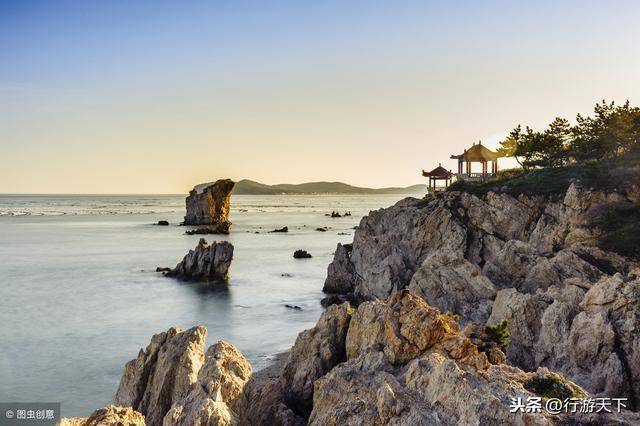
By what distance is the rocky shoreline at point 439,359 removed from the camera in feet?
44.2

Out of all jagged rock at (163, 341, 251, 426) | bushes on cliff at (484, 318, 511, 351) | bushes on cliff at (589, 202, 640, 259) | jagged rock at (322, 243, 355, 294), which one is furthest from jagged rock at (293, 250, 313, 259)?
jagged rock at (163, 341, 251, 426)

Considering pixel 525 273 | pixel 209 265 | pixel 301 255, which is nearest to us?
pixel 525 273

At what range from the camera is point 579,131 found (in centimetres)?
6266

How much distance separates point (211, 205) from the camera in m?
139

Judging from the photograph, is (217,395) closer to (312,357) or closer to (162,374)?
(162,374)

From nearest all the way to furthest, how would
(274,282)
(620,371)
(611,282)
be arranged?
(620,371) < (611,282) < (274,282)

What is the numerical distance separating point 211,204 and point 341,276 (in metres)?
90.9

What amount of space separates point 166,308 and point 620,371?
3629 centimetres

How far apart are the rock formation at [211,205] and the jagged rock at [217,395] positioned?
117 metres

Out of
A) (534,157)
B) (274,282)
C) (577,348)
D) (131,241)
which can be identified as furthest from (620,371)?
(131,241)

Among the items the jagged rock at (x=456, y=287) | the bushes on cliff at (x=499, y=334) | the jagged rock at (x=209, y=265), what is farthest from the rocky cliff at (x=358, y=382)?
the jagged rock at (x=209, y=265)

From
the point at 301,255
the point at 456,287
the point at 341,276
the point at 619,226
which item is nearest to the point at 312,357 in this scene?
the point at 456,287

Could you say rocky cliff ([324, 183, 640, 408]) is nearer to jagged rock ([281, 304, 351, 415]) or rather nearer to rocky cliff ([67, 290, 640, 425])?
rocky cliff ([67, 290, 640, 425])

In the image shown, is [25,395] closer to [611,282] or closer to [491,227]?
[611,282]
